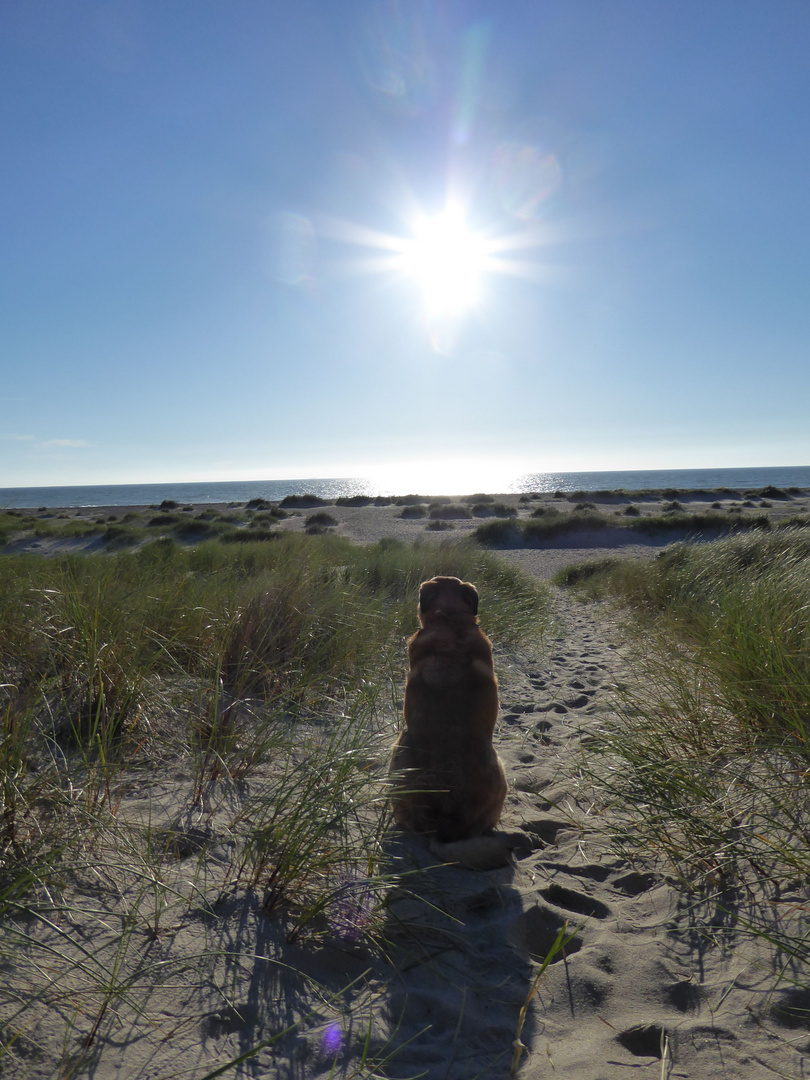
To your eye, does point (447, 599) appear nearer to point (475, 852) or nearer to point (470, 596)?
point (470, 596)

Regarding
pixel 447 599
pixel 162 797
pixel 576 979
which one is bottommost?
pixel 576 979

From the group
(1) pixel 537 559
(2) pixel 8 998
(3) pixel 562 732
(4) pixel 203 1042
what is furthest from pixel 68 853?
(1) pixel 537 559

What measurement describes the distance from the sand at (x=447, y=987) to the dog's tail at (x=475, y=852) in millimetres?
45

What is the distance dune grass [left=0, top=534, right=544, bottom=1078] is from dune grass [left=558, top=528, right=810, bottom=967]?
118 centimetres

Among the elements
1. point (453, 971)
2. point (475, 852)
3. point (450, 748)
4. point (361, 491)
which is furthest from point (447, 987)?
point (361, 491)

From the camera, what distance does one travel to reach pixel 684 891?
86.1 inches

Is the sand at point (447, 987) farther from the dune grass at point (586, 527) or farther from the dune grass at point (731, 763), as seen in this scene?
the dune grass at point (586, 527)

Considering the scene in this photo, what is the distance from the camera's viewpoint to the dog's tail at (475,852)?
94.2 inches

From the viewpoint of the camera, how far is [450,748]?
2434mm

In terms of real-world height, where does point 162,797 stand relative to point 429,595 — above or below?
below

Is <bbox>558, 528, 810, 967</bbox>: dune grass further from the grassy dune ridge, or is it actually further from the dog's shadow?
the dog's shadow

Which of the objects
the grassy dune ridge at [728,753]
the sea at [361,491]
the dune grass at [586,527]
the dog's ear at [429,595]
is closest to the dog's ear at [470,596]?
the dog's ear at [429,595]

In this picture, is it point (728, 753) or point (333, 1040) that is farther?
point (728, 753)

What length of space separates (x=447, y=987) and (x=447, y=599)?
1483 mm
